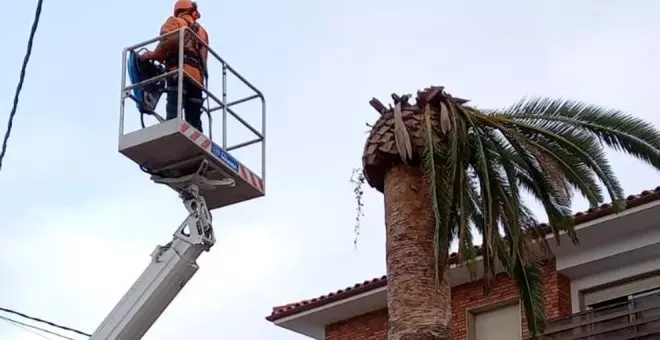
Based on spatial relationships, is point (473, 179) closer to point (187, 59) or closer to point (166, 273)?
point (166, 273)

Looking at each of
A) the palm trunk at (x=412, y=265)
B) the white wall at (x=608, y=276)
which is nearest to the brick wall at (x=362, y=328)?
the white wall at (x=608, y=276)

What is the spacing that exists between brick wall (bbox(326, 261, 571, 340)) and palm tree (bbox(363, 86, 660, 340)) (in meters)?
5.68

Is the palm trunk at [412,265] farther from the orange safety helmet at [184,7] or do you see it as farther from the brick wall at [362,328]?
the brick wall at [362,328]

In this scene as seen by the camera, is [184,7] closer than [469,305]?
Yes

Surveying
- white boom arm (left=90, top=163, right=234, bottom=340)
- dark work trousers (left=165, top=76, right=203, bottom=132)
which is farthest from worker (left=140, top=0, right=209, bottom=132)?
white boom arm (left=90, top=163, right=234, bottom=340)

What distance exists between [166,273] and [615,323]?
614 cm

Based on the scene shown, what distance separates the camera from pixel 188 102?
17453mm

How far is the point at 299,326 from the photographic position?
23797mm

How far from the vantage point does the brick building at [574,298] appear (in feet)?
62.3

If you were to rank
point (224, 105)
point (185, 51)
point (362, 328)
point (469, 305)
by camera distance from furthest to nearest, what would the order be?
1. point (362, 328)
2. point (469, 305)
3. point (224, 105)
4. point (185, 51)

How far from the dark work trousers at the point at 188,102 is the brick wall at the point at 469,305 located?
5.82 m

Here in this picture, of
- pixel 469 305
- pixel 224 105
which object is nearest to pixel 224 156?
pixel 224 105

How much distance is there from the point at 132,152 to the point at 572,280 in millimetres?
7589

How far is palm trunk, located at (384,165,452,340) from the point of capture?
13367 mm
